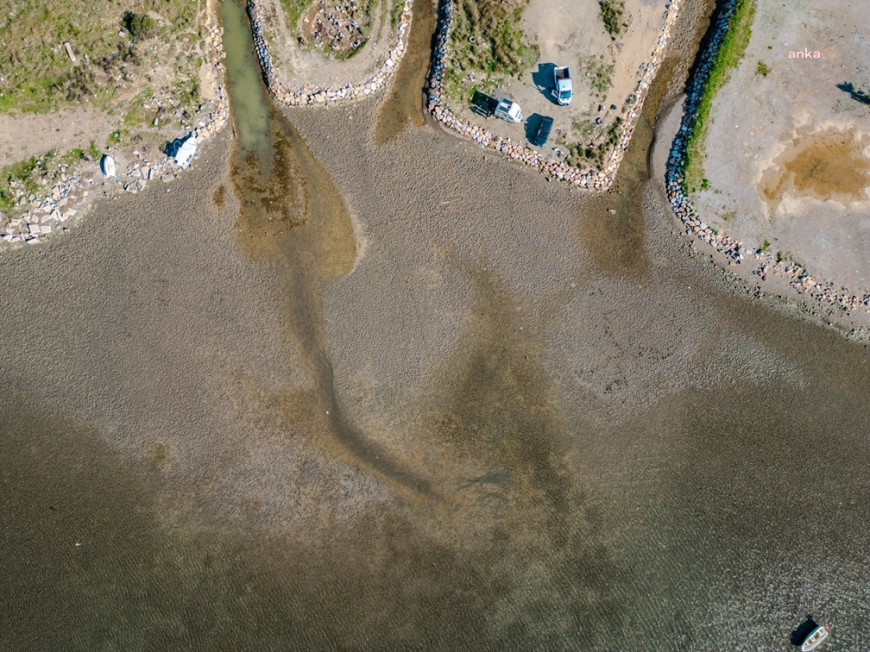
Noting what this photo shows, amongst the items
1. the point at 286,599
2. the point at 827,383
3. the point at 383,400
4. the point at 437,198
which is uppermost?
the point at 437,198

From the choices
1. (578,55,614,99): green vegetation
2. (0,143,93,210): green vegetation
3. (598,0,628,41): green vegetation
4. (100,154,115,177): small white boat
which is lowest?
(0,143,93,210): green vegetation

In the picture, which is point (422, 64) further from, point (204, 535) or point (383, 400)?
point (204, 535)

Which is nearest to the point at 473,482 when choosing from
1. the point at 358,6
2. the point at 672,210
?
the point at 672,210

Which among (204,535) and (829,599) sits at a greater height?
(829,599)

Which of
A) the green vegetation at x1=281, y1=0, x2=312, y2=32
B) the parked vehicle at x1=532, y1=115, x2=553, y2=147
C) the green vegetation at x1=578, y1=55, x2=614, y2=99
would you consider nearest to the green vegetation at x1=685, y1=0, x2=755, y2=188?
the green vegetation at x1=578, y1=55, x2=614, y2=99

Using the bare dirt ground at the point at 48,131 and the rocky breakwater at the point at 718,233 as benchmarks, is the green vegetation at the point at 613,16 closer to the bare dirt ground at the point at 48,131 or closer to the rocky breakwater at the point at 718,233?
the rocky breakwater at the point at 718,233

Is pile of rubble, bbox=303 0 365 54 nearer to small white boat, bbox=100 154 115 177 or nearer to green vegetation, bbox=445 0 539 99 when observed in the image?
green vegetation, bbox=445 0 539 99
